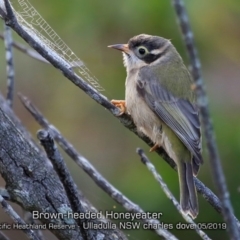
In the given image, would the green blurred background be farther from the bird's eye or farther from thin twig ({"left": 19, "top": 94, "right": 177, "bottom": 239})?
thin twig ({"left": 19, "top": 94, "right": 177, "bottom": 239})

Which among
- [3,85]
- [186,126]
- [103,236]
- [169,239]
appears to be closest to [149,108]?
[186,126]

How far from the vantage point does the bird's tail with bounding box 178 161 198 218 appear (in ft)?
12.5

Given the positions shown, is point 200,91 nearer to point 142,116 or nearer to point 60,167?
point 60,167

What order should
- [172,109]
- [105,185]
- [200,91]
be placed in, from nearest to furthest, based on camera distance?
1. [200,91]
2. [105,185]
3. [172,109]

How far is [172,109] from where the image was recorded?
14.4ft

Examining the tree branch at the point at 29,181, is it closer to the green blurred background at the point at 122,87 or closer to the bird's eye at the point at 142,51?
the green blurred background at the point at 122,87

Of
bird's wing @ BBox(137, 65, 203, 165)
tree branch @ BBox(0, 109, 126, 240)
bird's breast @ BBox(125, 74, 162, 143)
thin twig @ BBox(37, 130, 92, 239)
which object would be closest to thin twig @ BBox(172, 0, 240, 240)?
thin twig @ BBox(37, 130, 92, 239)

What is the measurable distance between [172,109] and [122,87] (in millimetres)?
1292

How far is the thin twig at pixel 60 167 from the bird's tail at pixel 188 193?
1.26 meters

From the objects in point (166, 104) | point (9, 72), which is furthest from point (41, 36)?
point (166, 104)

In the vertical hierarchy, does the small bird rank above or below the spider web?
below

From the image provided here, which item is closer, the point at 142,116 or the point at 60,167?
the point at 60,167

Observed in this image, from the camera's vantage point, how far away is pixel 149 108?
14.6 ft

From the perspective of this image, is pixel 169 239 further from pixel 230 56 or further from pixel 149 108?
pixel 230 56
